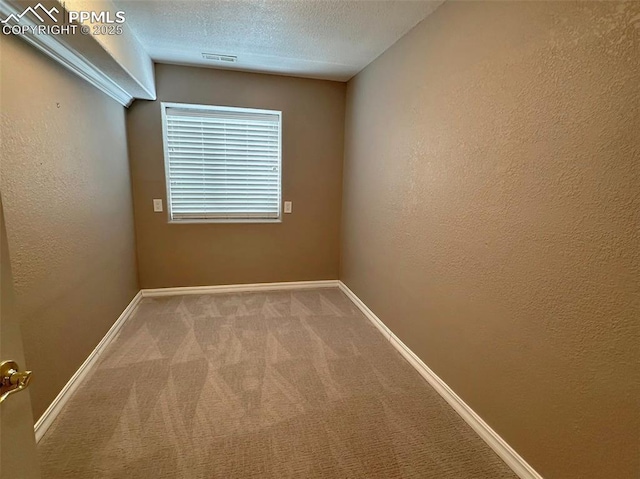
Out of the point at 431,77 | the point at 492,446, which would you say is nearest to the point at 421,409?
the point at 492,446

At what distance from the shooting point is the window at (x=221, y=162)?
316cm


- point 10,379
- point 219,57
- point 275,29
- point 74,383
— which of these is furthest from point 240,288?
point 10,379

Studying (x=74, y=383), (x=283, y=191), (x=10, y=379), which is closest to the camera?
(x=10, y=379)

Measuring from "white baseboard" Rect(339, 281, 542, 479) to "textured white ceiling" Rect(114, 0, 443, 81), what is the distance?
2.33 metres

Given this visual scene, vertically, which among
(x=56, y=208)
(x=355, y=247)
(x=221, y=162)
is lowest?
(x=355, y=247)

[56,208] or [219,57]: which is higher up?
[219,57]

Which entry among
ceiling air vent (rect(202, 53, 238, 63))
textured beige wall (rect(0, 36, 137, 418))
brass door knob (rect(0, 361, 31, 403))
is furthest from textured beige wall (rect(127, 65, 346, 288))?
brass door knob (rect(0, 361, 31, 403))

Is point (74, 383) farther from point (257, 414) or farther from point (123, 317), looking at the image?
point (257, 414)

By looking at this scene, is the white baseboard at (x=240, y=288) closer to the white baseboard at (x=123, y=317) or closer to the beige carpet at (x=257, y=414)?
the white baseboard at (x=123, y=317)

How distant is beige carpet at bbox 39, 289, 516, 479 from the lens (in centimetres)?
143

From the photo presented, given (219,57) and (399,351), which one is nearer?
(399,351)

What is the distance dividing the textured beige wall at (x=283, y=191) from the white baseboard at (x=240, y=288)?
0.06 metres

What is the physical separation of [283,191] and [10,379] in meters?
2.89

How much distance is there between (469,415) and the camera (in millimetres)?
1711
